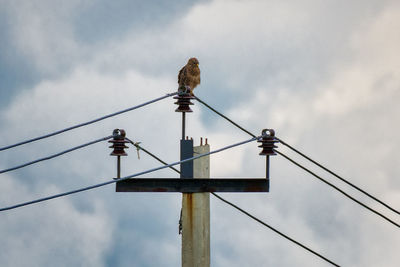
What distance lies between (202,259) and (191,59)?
20.0 ft

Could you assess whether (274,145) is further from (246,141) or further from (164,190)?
(164,190)

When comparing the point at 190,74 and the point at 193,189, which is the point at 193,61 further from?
the point at 193,189

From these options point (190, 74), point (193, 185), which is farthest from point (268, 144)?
point (190, 74)

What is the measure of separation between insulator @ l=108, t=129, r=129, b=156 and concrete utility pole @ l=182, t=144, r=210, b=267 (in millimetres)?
1238

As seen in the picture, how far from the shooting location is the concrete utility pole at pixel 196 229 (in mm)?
Result: 12570

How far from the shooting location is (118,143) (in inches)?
513

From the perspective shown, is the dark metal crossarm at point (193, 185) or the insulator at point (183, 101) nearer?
the dark metal crossarm at point (193, 185)

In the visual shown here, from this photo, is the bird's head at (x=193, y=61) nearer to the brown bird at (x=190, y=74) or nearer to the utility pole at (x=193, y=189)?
the brown bird at (x=190, y=74)

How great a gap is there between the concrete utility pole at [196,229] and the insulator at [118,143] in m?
1.24

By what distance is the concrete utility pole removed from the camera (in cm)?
1257

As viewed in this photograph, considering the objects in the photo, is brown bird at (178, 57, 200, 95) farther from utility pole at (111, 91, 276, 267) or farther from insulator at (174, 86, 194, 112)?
utility pole at (111, 91, 276, 267)

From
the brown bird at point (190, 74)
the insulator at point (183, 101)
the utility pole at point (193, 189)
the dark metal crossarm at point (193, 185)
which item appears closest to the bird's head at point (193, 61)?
the brown bird at point (190, 74)

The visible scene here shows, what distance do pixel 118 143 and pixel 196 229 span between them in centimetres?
188

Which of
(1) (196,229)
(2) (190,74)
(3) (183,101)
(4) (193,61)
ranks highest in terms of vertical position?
(4) (193,61)
